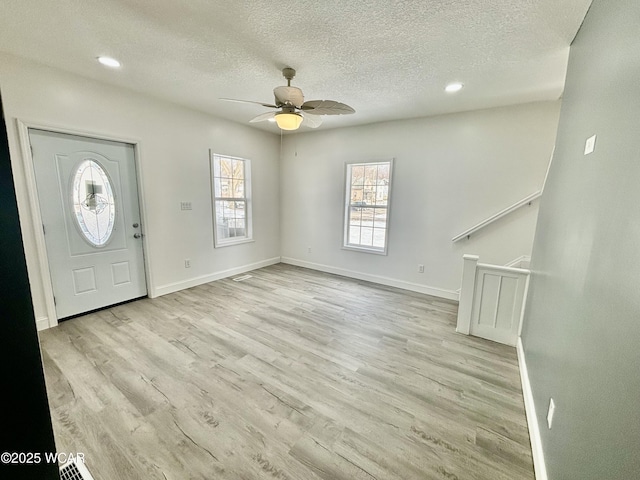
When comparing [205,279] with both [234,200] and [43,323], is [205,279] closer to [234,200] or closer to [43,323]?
[234,200]

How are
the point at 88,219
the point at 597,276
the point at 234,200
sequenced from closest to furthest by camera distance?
the point at 597,276 → the point at 88,219 → the point at 234,200

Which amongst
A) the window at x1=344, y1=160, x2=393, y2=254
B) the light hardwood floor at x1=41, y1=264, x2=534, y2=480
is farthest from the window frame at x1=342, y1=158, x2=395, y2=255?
the light hardwood floor at x1=41, y1=264, x2=534, y2=480

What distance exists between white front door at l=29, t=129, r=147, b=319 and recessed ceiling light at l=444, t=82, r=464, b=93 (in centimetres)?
380

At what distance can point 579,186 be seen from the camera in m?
1.43

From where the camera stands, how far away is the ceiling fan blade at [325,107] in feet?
7.43

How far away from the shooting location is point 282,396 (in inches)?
75.6

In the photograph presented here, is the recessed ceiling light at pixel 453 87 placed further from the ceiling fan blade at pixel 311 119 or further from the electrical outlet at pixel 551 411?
the electrical outlet at pixel 551 411

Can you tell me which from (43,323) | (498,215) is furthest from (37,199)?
(498,215)

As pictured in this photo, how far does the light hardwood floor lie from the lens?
1449 millimetres

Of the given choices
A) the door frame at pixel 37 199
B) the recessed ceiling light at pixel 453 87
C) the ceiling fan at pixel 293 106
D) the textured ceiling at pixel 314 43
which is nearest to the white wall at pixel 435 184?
the textured ceiling at pixel 314 43

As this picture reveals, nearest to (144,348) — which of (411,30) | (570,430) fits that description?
(570,430)

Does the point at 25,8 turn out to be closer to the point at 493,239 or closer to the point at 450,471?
the point at 450,471

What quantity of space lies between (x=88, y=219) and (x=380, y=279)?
409 centimetres

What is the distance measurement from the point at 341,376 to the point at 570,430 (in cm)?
142
